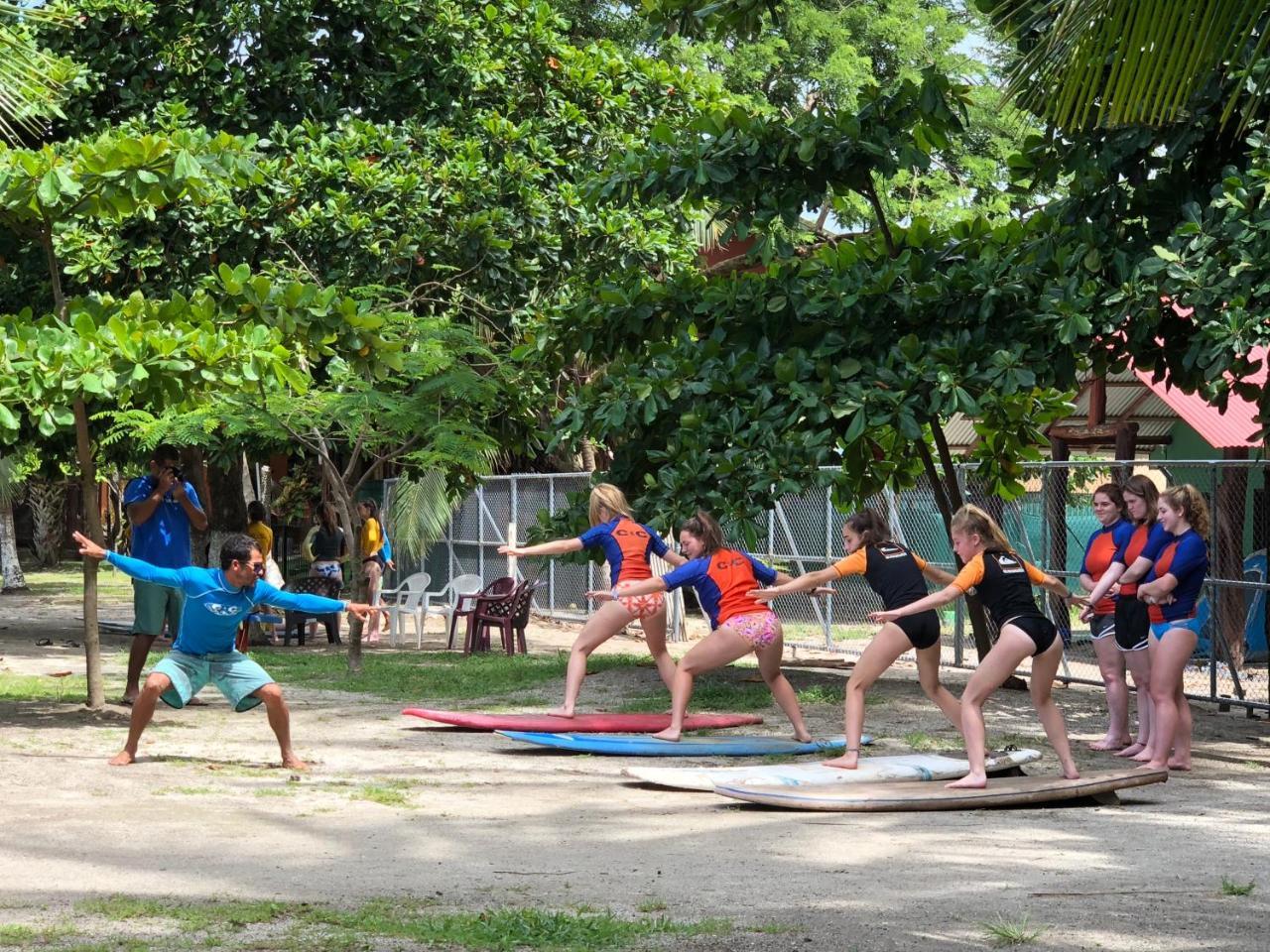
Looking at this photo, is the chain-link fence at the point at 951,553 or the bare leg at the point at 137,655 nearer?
the bare leg at the point at 137,655

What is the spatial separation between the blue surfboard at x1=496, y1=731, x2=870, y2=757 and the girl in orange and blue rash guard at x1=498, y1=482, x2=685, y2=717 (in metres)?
0.76

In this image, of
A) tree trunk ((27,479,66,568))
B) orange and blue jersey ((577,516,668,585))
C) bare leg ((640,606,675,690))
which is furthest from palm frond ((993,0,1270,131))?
tree trunk ((27,479,66,568))

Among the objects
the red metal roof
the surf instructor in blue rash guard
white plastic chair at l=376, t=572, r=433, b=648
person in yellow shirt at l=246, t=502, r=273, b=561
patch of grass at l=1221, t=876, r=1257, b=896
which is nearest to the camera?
patch of grass at l=1221, t=876, r=1257, b=896

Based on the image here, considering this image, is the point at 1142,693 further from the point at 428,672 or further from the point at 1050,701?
the point at 428,672

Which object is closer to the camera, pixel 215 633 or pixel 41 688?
pixel 215 633

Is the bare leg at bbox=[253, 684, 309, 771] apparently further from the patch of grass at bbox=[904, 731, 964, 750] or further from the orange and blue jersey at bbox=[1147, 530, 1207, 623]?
the orange and blue jersey at bbox=[1147, 530, 1207, 623]

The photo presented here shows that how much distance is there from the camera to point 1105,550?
11094 mm

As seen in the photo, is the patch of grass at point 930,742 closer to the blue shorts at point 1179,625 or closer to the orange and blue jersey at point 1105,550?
the orange and blue jersey at point 1105,550

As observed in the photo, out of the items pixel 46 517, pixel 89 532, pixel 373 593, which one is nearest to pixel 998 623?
pixel 89 532

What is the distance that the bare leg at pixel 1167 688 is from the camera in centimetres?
995

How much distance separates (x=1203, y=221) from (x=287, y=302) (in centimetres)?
640

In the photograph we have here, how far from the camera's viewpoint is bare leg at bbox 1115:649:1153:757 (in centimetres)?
1046

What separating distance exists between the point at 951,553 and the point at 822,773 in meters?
9.69

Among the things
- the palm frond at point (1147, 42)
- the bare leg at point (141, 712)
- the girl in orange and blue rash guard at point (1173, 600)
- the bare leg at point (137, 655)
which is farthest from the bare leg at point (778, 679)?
the palm frond at point (1147, 42)
